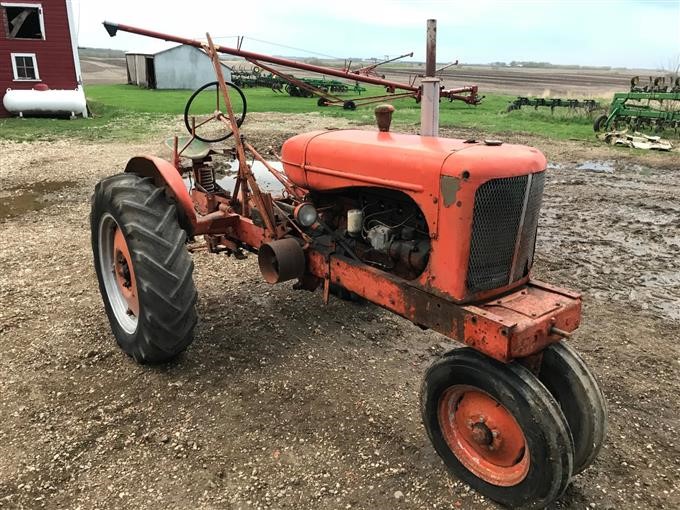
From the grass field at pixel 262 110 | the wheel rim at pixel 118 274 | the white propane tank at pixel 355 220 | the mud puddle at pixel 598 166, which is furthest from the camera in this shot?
the grass field at pixel 262 110

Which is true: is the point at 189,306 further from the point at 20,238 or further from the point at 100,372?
the point at 20,238

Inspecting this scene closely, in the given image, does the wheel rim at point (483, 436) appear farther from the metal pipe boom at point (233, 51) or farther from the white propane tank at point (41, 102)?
the white propane tank at point (41, 102)

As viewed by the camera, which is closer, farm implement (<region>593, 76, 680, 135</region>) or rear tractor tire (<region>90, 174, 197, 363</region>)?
rear tractor tire (<region>90, 174, 197, 363</region>)

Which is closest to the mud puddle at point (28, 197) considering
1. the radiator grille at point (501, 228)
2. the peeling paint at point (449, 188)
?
the peeling paint at point (449, 188)

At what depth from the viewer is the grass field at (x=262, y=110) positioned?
48.1ft

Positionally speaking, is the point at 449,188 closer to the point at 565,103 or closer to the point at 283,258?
the point at 283,258

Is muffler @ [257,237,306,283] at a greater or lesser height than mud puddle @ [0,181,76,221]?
greater

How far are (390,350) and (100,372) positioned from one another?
190cm

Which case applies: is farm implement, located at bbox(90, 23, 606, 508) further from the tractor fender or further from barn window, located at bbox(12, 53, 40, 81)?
barn window, located at bbox(12, 53, 40, 81)

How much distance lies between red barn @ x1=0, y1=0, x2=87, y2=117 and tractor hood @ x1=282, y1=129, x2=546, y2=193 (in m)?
16.4

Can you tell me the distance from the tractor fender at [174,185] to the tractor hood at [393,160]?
2.21 feet

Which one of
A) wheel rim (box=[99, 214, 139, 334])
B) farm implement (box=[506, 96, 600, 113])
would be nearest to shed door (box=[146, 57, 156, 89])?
farm implement (box=[506, 96, 600, 113])

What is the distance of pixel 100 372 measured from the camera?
3629 mm

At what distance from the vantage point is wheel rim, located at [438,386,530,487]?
8.30ft
